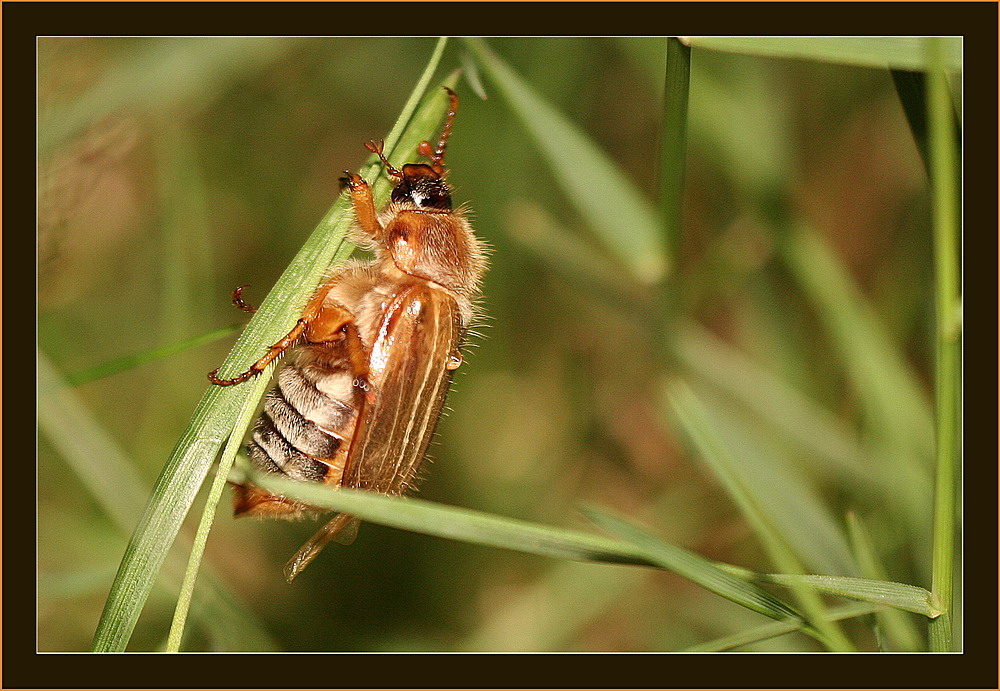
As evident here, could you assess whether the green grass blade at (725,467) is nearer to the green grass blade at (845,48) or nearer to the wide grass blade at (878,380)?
the green grass blade at (845,48)

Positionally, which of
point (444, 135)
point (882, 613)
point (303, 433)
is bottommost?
point (882, 613)

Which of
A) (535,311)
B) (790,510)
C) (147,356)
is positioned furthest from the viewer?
(535,311)

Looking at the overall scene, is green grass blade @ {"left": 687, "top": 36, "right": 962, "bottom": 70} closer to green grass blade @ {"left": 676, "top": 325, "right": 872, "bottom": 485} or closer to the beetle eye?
the beetle eye

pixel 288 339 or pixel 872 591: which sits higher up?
pixel 288 339

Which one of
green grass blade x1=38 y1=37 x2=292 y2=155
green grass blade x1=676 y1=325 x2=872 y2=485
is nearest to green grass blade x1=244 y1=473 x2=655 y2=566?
green grass blade x1=676 y1=325 x2=872 y2=485

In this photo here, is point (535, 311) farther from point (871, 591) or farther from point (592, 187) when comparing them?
point (871, 591)

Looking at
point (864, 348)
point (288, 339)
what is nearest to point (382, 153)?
point (288, 339)
